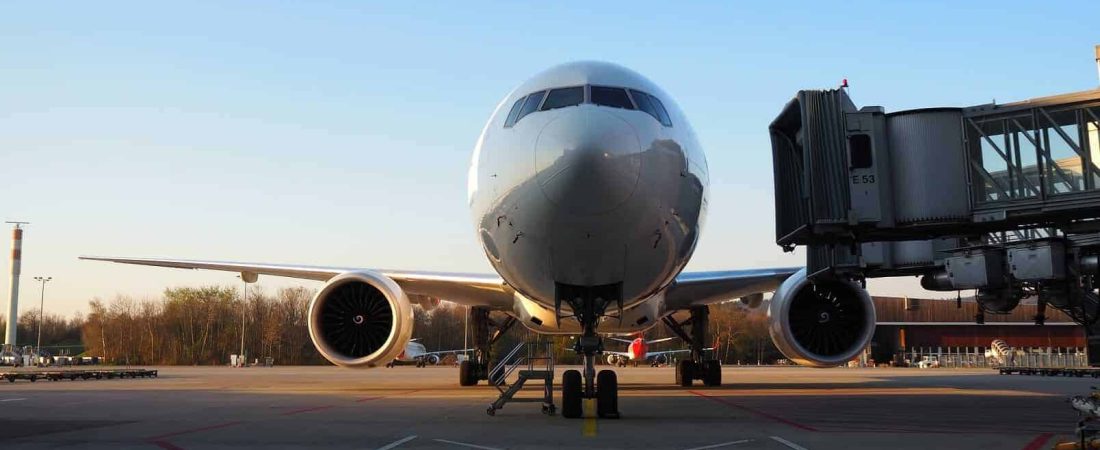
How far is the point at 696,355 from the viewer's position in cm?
1795

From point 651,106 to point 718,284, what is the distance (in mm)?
7081

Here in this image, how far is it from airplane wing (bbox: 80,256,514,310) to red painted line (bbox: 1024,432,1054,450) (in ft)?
26.7

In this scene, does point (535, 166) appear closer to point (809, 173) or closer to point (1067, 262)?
point (809, 173)

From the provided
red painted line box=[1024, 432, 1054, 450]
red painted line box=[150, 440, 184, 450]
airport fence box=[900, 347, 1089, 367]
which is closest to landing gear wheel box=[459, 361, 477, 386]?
red painted line box=[150, 440, 184, 450]

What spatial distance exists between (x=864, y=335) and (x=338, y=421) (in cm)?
833

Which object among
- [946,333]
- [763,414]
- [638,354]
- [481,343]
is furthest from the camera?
[946,333]

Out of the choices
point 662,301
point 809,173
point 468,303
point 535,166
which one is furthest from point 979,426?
point 468,303

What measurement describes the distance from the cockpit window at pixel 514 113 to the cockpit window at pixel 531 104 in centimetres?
6

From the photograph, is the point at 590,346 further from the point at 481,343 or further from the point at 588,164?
the point at 481,343

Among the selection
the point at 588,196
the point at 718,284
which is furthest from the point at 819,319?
the point at 588,196

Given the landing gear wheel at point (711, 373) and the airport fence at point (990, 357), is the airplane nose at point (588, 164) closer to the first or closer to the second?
the landing gear wheel at point (711, 373)

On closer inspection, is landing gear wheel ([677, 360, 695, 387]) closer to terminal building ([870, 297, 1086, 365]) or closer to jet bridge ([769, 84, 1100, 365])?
jet bridge ([769, 84, 1100, 365])

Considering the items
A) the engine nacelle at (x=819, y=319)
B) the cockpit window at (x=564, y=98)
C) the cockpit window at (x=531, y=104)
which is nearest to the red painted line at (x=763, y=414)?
the engine nacelle at (x=819, y=319)

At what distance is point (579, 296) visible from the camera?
9.52 m
